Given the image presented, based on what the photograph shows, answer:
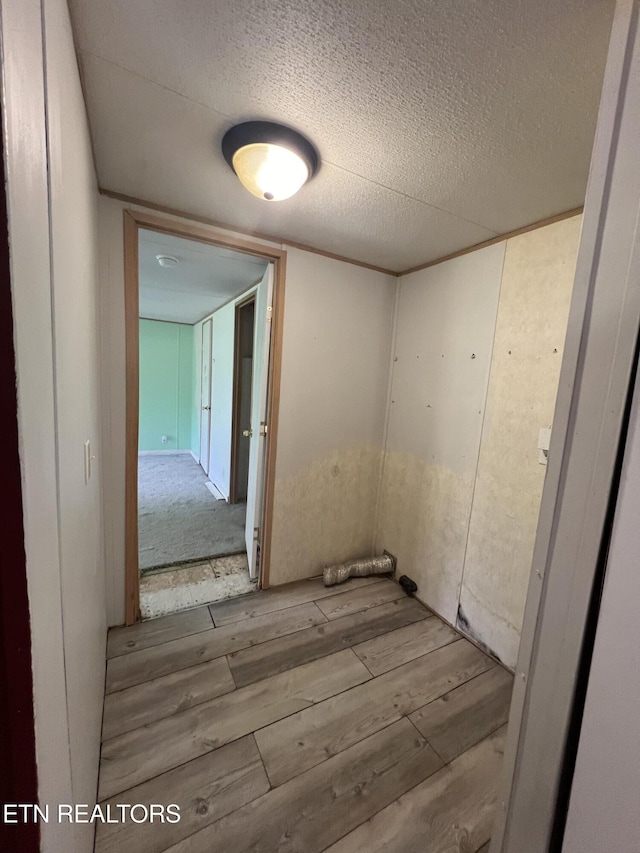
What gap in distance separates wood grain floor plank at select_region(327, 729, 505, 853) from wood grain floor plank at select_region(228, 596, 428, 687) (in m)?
0.67

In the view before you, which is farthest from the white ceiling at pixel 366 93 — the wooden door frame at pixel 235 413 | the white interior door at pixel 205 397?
the white interior door at pixel 205 397

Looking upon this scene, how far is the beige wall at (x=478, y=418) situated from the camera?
1619mm

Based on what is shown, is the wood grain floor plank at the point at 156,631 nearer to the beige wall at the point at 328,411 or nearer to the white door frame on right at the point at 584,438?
the beige wall at the point at 328,411

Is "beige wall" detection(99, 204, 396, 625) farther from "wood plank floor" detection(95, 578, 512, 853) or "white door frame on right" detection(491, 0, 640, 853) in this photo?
"white door frame on right" detection(491, 0, 640, 853)

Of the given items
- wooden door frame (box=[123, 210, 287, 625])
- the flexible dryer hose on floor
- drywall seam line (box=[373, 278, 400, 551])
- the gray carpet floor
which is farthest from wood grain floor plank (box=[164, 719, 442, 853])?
the gray carpet floor

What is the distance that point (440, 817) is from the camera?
3.65 ft

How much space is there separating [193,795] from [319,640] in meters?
0.84

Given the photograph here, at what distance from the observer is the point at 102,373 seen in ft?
5.48

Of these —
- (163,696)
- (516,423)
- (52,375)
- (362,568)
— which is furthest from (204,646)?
(516,423)

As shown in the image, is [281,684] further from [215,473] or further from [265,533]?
[215,473]

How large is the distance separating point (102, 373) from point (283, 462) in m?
1.16

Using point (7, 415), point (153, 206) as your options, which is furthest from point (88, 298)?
point (7, 415)

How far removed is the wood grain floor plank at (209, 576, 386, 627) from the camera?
6.62 ft

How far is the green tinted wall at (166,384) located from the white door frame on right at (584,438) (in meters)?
5.81
